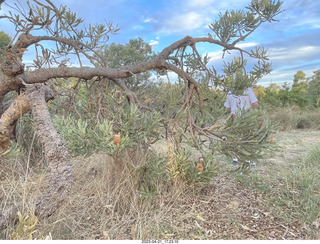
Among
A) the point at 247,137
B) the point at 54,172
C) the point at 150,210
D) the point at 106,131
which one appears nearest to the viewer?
the point at 106,131

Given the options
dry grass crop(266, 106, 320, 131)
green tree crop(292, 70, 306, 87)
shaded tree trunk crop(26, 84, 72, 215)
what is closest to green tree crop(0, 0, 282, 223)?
shaded tree trunk crop(26, 84, 72, 215)

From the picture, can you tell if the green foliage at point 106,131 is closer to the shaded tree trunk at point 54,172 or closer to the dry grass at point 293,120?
the shaded tree trunk at point 54,172

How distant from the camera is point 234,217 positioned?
2533mm

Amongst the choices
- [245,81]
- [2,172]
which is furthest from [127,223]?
[2,172]

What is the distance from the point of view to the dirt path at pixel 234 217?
2.26m

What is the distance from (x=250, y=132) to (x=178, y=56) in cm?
128

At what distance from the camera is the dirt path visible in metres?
2.26

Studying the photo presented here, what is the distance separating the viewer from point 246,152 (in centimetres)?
214

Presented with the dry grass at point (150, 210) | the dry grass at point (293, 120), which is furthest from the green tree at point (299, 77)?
the dry grass at point (150, 210)

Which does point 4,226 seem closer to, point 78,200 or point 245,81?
point 78,200

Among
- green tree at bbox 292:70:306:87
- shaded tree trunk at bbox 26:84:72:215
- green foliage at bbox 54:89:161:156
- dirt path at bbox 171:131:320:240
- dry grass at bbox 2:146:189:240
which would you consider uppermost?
green tree at bbox 292:70:306:87

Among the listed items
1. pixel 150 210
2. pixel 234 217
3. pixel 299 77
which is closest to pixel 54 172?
pixel 150 210

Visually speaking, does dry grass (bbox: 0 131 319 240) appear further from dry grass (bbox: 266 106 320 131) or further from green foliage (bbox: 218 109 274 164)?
dry grass (bbox: 266 106 320 131)

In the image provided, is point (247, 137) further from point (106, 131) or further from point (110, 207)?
point (110, 207)
